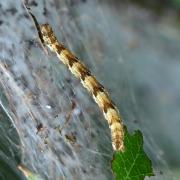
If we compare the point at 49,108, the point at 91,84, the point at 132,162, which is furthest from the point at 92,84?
the point at 132,162

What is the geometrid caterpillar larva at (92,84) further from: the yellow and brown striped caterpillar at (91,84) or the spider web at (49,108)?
the spider web at (49,108)

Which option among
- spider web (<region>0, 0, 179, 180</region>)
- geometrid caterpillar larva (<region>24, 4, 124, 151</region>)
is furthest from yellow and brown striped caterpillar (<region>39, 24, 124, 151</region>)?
spider web (<region>0, 0, 179, 180</region>)

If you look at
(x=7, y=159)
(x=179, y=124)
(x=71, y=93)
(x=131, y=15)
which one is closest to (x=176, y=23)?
(x=131, y=15)

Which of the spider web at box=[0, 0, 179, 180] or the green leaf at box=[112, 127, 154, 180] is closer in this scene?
the green leaf at box=[112, 127, 154, 180]

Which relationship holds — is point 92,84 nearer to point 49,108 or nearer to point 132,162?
point 49,108

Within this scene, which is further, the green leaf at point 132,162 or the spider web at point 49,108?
the spider web at point 49,108

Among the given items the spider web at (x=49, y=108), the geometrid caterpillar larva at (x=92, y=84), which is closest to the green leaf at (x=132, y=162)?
the geometrid caterpillar larva at (x=92, y=84)

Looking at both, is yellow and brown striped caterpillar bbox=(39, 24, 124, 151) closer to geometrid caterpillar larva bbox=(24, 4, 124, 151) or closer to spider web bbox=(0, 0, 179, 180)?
geometrid caterpillar larva bbox=(24, 4, 124, 151)

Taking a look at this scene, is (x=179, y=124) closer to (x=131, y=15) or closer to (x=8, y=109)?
(x=131, y=15)
